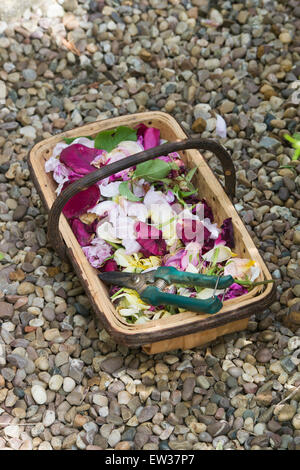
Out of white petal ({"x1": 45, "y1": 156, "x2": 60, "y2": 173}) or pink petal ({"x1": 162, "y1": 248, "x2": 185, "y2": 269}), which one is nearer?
pink petal ({"x1": 162, "y1": 248, "x2": 185, "y2": 269})

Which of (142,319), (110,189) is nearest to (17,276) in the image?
(110,189)

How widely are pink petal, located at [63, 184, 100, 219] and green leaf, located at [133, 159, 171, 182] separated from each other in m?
0.15

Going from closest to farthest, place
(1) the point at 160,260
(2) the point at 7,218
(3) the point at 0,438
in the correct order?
(3) the point at 0,438
(1) the point at 160,260
(2) the point at 7,218

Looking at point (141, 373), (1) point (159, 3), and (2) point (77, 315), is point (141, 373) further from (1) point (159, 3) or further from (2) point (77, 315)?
(1) point (159, 3)

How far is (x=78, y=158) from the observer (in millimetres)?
2617

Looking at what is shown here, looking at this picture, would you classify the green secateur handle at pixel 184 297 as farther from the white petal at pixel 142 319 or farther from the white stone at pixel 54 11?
the white stone at pixel 54 11

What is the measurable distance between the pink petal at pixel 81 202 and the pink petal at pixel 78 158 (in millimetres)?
86

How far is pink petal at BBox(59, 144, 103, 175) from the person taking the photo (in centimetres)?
260

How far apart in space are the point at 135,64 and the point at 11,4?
64 cm


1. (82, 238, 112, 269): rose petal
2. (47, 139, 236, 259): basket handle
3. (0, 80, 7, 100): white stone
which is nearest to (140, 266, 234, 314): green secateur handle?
(82, 238, 112, 269): rose petal

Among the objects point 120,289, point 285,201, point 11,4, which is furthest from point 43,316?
point 11,4

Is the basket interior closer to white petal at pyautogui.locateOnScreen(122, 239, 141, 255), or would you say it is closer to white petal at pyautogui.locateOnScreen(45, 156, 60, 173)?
white petal at pyautogui.locateOnScreen(45, 156, 60, 173)

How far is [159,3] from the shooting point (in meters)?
3.44

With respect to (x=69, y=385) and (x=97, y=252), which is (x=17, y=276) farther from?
(x=69, y=385)
